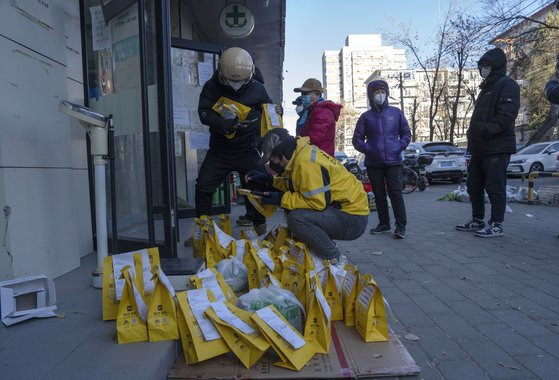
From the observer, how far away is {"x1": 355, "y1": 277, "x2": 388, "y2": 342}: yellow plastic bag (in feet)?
7.34

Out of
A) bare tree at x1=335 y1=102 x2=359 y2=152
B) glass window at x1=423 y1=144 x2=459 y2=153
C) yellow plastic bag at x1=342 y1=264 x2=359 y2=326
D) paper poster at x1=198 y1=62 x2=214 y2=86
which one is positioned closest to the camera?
yellow plastic bag at x1=342 y1=264 x2=359 y2=326

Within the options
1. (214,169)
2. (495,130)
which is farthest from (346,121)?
(214,169)

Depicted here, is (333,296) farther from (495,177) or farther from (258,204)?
(495,177)

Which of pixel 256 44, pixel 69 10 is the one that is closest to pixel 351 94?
pixel 256 44

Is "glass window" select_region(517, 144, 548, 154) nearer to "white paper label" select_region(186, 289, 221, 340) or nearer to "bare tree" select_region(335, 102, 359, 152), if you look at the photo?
"white paper label" select_region(186, 289, 221, 340)

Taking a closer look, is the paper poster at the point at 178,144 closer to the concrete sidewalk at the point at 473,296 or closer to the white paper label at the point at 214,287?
the concrete sidewalk at the point at 473,296

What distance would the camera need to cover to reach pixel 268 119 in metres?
4.19

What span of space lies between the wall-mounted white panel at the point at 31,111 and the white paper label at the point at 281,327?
1.79 m

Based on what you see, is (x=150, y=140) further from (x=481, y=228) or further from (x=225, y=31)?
(x=225, y=31)

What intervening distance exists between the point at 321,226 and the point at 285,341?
4.56 ft

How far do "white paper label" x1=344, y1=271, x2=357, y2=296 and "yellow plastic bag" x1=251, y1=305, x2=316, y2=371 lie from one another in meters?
0.49

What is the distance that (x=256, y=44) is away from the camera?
10414 mm

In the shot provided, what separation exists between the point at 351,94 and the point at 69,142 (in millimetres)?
91774

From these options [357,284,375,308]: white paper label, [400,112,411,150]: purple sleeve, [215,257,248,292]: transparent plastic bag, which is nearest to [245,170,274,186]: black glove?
[215,257,248,292]: transparent plastic bag
